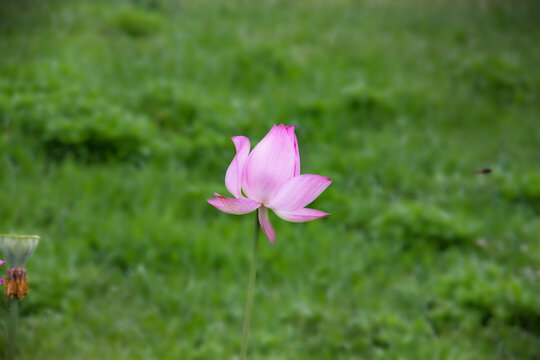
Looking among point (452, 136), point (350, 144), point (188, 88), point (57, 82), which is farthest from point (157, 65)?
point (452, 136)

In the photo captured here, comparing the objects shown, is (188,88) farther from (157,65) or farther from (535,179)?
(535,179)

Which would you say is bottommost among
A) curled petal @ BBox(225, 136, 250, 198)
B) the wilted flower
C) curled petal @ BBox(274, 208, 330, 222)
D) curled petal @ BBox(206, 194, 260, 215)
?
the wilted flower

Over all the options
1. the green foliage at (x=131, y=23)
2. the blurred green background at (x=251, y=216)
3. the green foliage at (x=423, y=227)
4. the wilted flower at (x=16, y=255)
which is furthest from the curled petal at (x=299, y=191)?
the green foliage at (x=131, y=23)

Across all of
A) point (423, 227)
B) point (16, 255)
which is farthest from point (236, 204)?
point (423, 227)

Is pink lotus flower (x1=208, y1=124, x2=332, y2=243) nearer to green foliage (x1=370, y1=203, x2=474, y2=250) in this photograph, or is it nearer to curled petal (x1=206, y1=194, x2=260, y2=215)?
curled petal (x1=206, y1=194, x2=260, y2=215)

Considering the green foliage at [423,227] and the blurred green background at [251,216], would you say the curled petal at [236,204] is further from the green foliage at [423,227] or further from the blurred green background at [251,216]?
the green foliage at [423,227]

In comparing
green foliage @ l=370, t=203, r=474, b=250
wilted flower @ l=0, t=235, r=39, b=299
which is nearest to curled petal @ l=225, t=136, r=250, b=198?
wilted flower @ l=0, t=235, r=39, b=299
